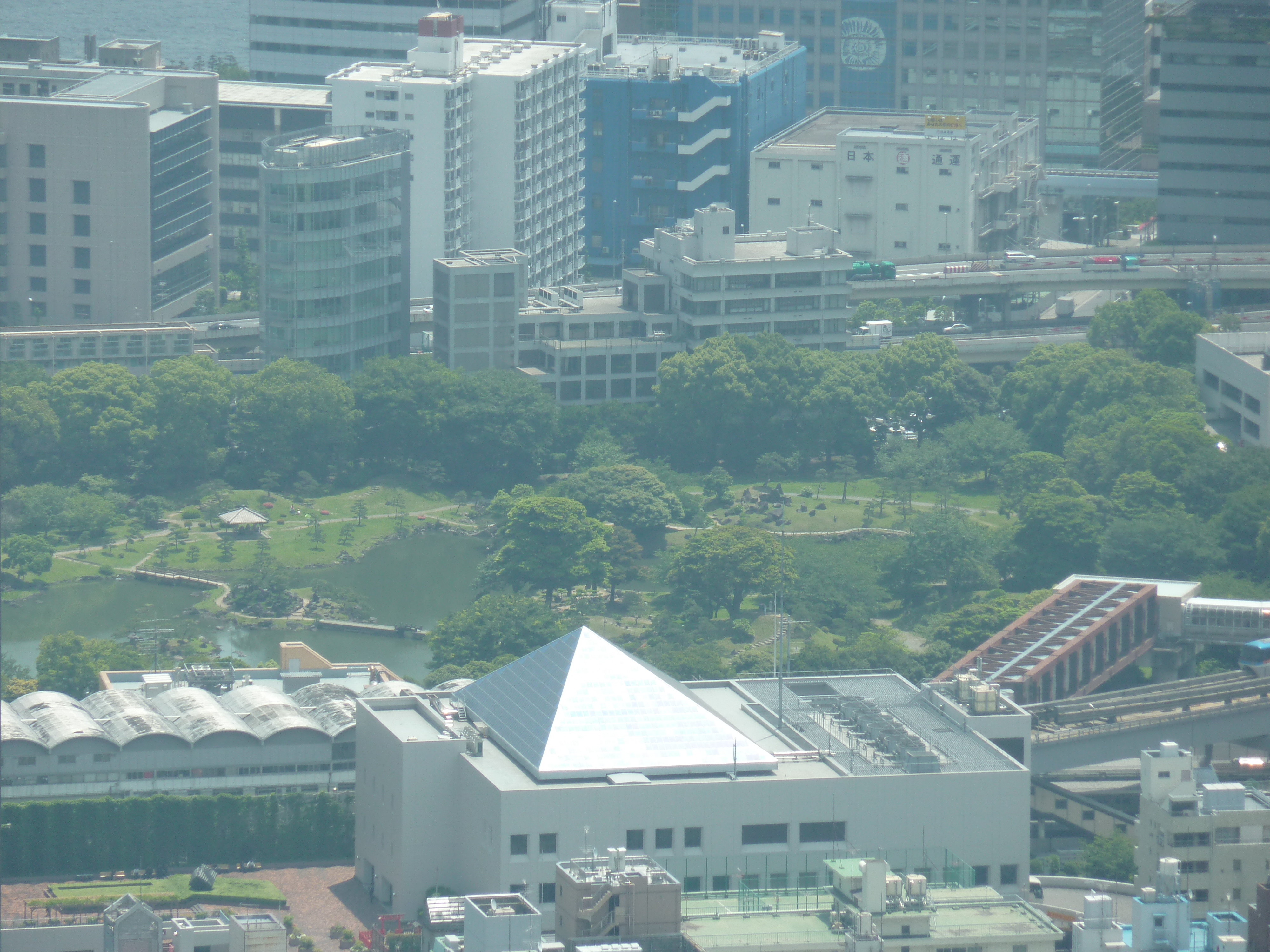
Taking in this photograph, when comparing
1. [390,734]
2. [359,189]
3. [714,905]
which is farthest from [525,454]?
[714,905]

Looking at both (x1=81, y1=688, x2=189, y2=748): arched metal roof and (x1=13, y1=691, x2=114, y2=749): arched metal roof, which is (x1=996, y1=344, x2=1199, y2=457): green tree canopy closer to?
(x1=81, y1=688, x2=189, y2=748): arched metal roof

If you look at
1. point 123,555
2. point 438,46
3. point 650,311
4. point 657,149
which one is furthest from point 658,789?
point 657,149

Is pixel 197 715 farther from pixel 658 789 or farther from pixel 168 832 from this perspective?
pixel 658 789

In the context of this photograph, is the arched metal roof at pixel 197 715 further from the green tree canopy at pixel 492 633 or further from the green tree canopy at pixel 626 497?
the green tree canopy at pixel 626 497

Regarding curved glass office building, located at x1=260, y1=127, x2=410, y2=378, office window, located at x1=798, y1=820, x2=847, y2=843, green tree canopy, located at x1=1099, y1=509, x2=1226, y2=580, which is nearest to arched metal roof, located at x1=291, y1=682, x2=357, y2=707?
office window, located at x1=798, y1=820, x2=847, y2=843

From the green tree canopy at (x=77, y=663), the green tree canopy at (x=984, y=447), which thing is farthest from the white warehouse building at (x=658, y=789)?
the green tree canopy at (x=984, y=447)

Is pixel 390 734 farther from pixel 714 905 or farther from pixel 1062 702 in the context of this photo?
pixel 1062 702

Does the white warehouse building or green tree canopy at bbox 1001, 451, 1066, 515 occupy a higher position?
the white warehouse building

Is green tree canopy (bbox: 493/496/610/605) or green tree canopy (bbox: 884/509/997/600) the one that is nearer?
green tree canopy (bbox: 884/509/997/600)
